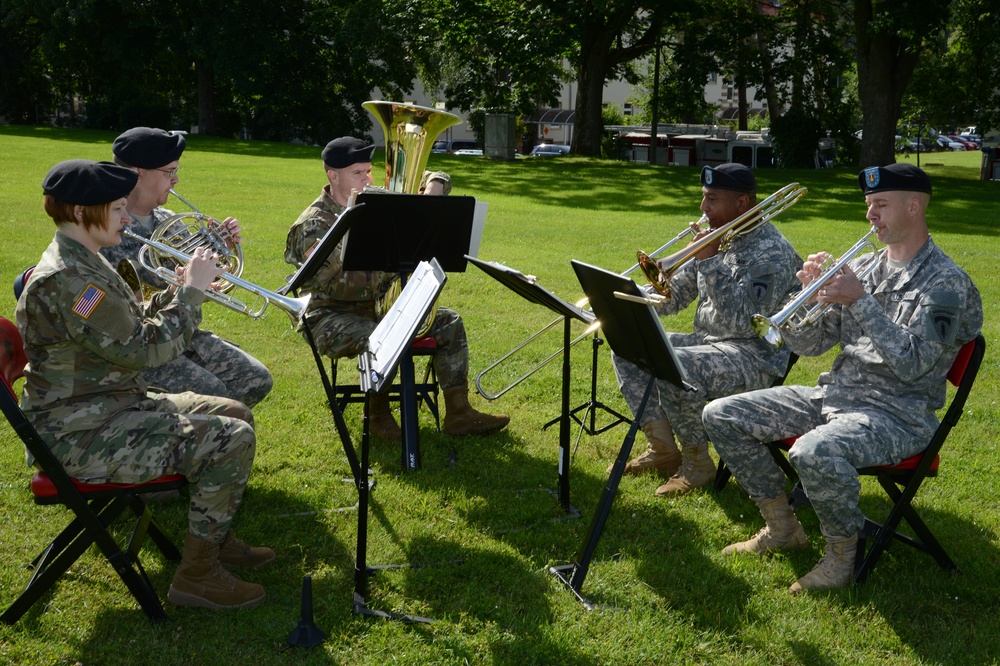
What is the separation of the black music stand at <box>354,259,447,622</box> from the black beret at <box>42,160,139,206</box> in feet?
3.78

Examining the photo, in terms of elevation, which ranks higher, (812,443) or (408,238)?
(408,238)

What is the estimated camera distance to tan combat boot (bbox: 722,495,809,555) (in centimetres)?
455

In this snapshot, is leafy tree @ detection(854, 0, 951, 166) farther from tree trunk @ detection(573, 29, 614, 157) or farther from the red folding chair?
the red folding chair

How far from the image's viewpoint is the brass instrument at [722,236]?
4.90m

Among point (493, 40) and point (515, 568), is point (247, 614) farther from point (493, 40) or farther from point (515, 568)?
point (493, 40)

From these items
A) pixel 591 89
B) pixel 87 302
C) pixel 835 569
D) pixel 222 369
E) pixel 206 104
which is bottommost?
pixel 835 569

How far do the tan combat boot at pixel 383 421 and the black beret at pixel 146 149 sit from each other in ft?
6.60

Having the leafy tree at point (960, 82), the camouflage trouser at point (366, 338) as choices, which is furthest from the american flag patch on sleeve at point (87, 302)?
the leafy tree at point (960, 82)

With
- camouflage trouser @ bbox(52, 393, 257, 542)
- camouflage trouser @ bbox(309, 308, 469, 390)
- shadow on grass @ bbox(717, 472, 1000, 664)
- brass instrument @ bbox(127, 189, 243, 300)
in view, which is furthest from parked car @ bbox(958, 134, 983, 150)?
camouflage trouser @ bbox(52, 393, 257, 542)

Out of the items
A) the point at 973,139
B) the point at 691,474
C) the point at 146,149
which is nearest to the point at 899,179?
the point at 691,474

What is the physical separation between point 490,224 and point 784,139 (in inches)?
669

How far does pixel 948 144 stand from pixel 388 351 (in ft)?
211

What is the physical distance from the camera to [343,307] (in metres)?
5.97

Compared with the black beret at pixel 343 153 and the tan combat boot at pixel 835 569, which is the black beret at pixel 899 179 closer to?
the tan combat boot at pixel 835 569
